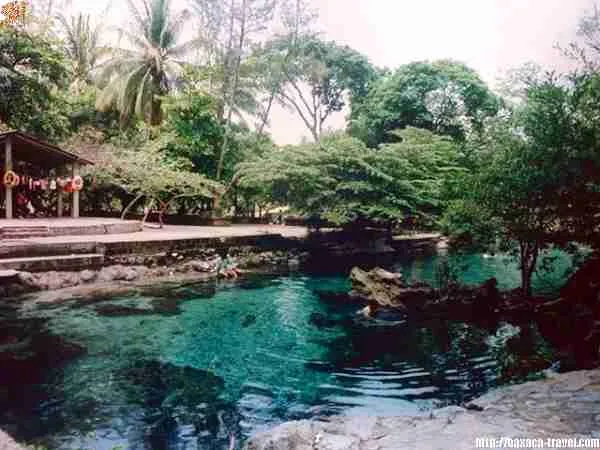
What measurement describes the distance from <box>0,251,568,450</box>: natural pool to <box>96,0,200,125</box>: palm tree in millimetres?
16285

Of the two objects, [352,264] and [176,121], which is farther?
[176,121]

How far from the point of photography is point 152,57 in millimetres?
27750

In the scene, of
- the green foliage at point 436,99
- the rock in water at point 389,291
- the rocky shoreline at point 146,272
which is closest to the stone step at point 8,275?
the rocky shoreline at point 146,272

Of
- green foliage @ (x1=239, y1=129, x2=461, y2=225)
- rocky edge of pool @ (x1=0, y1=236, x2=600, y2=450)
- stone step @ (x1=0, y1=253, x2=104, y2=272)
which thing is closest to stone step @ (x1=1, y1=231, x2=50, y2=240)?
stone step @ (x1=0, y1=253, x2=104, y2=272)

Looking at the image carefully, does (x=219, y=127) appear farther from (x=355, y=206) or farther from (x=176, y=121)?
(x=355, y=206)

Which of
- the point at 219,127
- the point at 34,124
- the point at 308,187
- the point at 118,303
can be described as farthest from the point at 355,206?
the point at 34,124

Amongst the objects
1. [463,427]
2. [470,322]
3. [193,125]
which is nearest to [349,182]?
[193,125]

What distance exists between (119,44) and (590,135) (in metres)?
26.4

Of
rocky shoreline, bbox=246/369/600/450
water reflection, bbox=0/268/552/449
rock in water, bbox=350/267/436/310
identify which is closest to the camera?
rocky shoreline, bbox=246/369/600/450

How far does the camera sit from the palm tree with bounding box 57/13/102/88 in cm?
3078

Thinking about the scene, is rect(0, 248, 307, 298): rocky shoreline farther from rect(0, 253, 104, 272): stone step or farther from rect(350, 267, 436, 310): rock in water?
rect(350, 267, 436, 310): rock in water

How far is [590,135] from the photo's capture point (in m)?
10.3

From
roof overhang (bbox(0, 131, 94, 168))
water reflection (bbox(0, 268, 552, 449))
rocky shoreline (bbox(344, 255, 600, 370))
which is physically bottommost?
water reflection (bbox(0, 268, 552, 449))

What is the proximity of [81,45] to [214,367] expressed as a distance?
28564 mm
